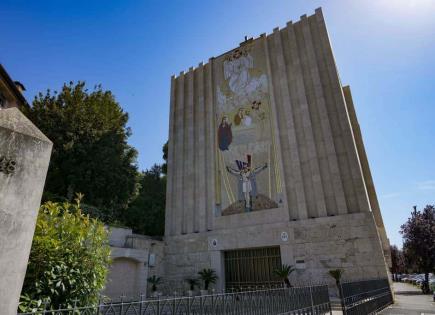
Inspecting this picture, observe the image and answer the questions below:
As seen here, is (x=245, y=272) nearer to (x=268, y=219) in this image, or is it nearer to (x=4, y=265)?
(x=268, y=219)

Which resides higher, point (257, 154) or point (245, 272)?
point (257, 154)

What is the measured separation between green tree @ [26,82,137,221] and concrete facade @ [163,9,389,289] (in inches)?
152

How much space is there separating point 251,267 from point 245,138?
8.47 m

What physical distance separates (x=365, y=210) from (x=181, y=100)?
648 inches

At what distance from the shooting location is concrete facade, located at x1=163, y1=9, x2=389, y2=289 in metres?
15.7

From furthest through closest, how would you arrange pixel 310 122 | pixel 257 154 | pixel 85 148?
pixel 85 148
pixel 257 154
pixel 310 122

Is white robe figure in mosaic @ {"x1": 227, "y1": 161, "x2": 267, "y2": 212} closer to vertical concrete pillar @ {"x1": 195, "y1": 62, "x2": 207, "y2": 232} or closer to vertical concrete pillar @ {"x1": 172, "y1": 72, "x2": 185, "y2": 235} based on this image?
vertical concrete pillar @ {"x1": 195, "y1": 62, "x2": 207, "y2": 232}

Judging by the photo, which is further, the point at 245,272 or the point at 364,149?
the point at 364,149

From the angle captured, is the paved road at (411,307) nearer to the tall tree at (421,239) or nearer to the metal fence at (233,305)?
the metal fence at (233,305)

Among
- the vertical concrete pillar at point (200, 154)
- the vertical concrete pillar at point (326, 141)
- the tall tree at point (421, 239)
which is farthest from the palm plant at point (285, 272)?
the tall tree at point (421, 239)

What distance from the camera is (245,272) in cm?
1820

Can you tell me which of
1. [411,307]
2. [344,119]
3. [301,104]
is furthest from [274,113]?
[411,307]

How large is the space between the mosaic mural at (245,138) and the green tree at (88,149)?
7.68 meters

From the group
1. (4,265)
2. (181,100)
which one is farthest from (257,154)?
(4,265)
